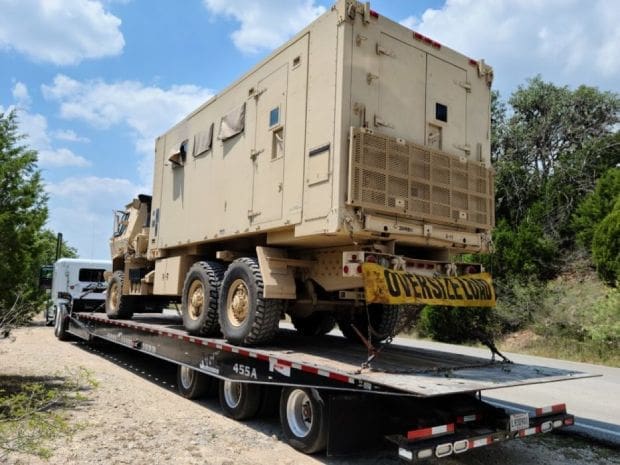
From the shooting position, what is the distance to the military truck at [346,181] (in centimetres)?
622

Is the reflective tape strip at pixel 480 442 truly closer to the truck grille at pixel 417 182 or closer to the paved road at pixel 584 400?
the paved road at pixel 584 400

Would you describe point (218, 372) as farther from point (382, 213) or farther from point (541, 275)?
point (541, 275)

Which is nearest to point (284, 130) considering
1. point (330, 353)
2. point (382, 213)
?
point (382, 213)

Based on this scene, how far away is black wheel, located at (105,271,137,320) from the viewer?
41.1ft

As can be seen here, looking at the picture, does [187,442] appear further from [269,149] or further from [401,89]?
[401,89]

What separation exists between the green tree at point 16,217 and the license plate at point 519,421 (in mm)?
6444

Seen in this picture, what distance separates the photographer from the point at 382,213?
6344mm

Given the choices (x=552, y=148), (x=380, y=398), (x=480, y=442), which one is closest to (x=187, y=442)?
(x=380, y=398)

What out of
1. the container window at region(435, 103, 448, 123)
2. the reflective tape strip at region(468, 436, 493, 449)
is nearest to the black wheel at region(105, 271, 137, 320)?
the container window at region(435, 103, 448, 123)

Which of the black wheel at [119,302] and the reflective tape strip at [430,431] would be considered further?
the black wheel at [119,302]

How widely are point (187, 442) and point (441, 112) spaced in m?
5.02

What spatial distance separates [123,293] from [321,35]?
26.1 feet

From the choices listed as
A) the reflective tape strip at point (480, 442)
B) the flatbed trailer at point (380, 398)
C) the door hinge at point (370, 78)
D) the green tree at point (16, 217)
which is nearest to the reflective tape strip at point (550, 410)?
the flatbed trailer at point (380, 398)

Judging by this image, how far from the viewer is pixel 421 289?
6090 millimetres
